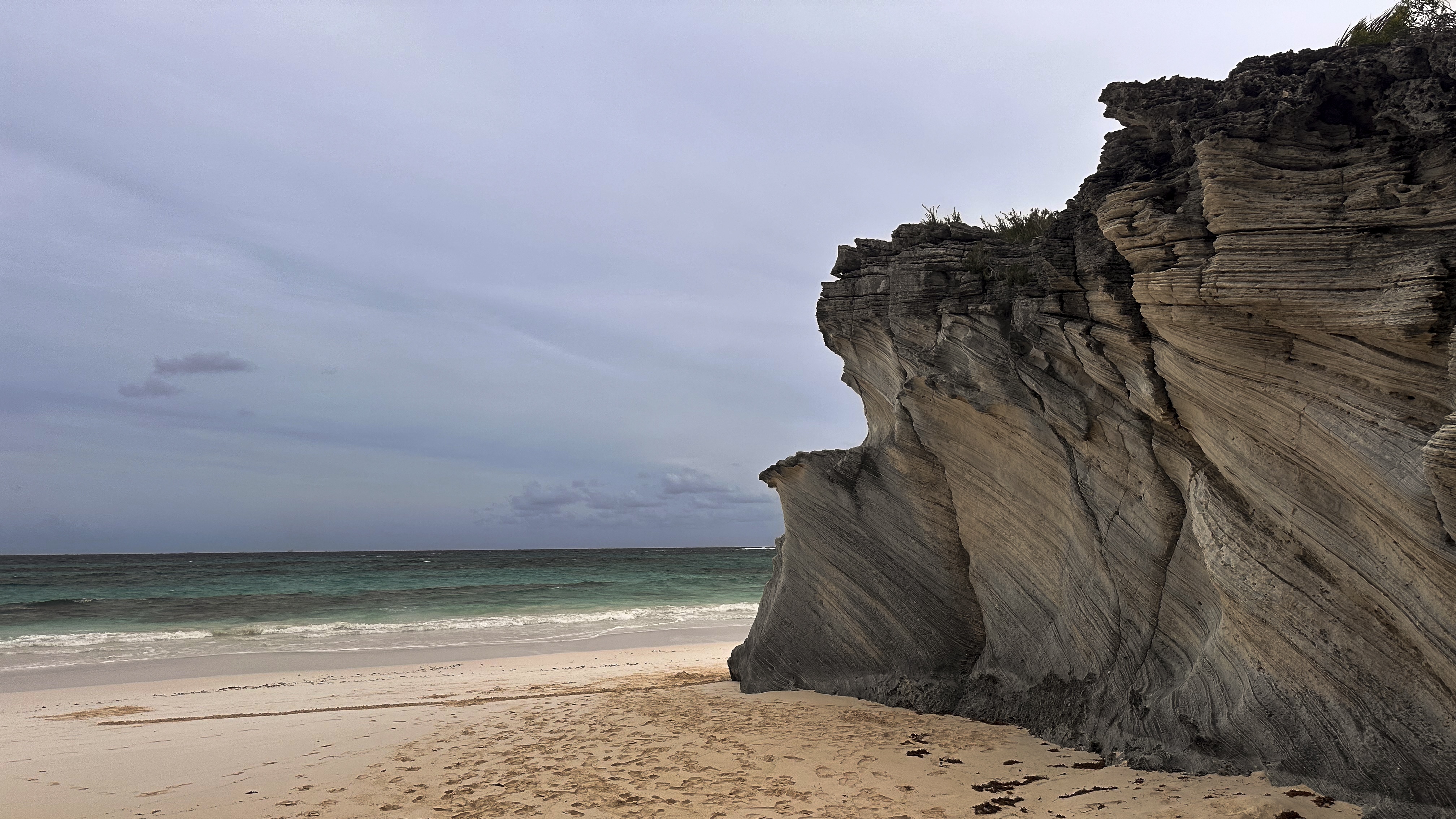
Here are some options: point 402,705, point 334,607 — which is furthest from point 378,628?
point 402,705

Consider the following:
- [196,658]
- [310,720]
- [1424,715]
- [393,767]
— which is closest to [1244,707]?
[1424,715]

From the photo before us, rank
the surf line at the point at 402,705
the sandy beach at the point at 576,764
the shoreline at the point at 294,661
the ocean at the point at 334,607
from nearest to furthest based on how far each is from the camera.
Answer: the sandy beach at the point at 576,764 → the surf line at the point at 402,705 → the shoreline at the point at 294,661 → the ocean at the point at 334,607

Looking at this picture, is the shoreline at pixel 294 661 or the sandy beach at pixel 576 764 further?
the shoreline at pixel 294 661

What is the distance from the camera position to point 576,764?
735 centimetres

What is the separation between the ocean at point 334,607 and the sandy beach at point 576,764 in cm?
784

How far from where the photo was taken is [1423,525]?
14.6 ft

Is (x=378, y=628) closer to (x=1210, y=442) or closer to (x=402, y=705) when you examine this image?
(x=402, y=705)

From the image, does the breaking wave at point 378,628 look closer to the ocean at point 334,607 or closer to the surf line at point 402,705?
the ocean at point 334,607

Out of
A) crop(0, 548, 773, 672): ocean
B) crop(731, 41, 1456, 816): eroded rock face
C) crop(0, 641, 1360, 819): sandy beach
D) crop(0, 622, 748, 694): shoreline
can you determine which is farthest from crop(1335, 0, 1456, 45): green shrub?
crop(0, 548, 773, 672): ocean

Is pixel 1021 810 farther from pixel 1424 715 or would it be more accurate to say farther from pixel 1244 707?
pixel 1424 715

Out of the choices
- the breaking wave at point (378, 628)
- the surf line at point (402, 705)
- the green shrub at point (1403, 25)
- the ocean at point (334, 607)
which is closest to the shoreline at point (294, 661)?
the ocean at point (334, 607)

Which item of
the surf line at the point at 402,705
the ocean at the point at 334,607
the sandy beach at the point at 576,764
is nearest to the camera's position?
the sandy beach at the point at 576,764

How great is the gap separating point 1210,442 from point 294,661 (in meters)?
16.9

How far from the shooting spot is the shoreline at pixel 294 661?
585 inches
